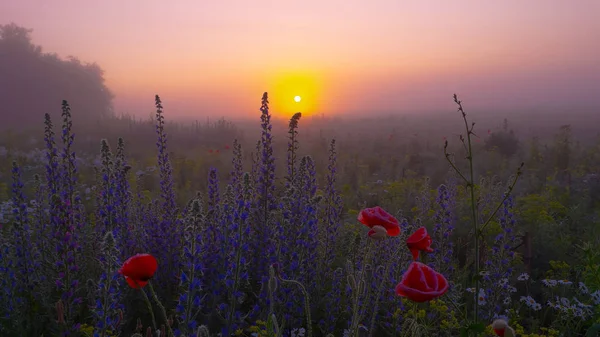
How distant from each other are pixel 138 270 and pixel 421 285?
4.29ft

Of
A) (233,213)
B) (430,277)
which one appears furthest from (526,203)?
(430,277)

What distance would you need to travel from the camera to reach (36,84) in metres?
32.4

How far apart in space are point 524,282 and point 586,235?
2.07 m

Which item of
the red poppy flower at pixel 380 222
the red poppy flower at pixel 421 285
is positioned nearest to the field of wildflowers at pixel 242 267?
the red poppy flower at pixel 380 222

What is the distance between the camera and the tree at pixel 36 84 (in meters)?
31.8

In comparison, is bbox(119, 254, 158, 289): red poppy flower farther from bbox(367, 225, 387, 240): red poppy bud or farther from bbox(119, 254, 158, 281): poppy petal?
bbox(367, 225, 387, 240): red poppy bud

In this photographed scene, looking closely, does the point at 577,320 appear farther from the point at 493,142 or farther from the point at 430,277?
the point at 493,142

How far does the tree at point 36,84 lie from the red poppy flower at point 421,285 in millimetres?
36485

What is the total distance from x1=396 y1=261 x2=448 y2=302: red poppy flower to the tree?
36.5 m

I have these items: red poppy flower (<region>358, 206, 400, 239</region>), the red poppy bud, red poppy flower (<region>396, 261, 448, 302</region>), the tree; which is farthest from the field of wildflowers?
the tree

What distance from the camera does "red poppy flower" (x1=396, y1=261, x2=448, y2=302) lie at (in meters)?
1.65

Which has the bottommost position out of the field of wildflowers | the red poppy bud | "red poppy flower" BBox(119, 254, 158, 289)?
the field of wildflowers

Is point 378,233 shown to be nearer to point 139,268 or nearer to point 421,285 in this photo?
point 421,285

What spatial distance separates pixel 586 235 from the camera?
7055mm
